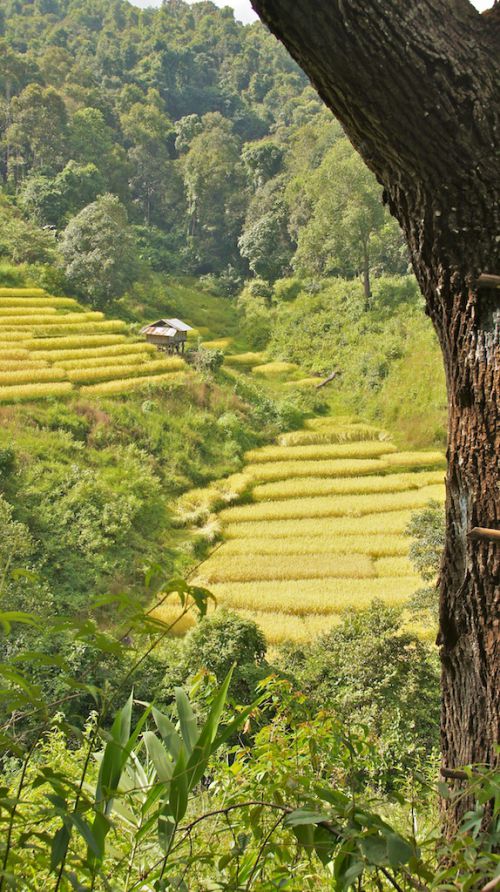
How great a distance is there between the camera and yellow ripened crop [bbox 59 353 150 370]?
10.8 m

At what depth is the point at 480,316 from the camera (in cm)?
115

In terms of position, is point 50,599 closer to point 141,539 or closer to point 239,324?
point 141,539

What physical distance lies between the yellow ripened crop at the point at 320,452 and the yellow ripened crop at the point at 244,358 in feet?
10.1

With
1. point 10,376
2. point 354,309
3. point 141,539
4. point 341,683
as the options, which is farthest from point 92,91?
point 341,683

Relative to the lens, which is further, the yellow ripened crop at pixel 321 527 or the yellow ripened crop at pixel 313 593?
the yellow ripened crop at pixel 321 527

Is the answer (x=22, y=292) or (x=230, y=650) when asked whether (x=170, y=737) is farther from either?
(x=22, y=292)

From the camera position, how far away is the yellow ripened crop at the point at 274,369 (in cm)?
1327

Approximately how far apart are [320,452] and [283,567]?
2.92 metres

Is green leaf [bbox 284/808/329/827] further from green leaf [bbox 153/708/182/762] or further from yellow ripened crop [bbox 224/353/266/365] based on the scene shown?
yellow ripened crop [bbox 224/353/266/365]

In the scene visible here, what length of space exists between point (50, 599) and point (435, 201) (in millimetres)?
5562

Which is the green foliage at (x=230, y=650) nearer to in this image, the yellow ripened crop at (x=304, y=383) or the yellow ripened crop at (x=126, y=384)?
the yellow ripened crop at (x=126, y=384)

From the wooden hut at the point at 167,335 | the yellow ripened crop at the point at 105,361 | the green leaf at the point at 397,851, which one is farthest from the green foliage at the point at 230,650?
the wooden hut at the point at 167,335

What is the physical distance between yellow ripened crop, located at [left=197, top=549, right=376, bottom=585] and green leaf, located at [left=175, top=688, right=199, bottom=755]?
23.6ft

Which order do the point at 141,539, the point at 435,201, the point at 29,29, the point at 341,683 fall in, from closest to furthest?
the point at 435,201, the point at 341,683, the point at 141,539, the point at 29,29
